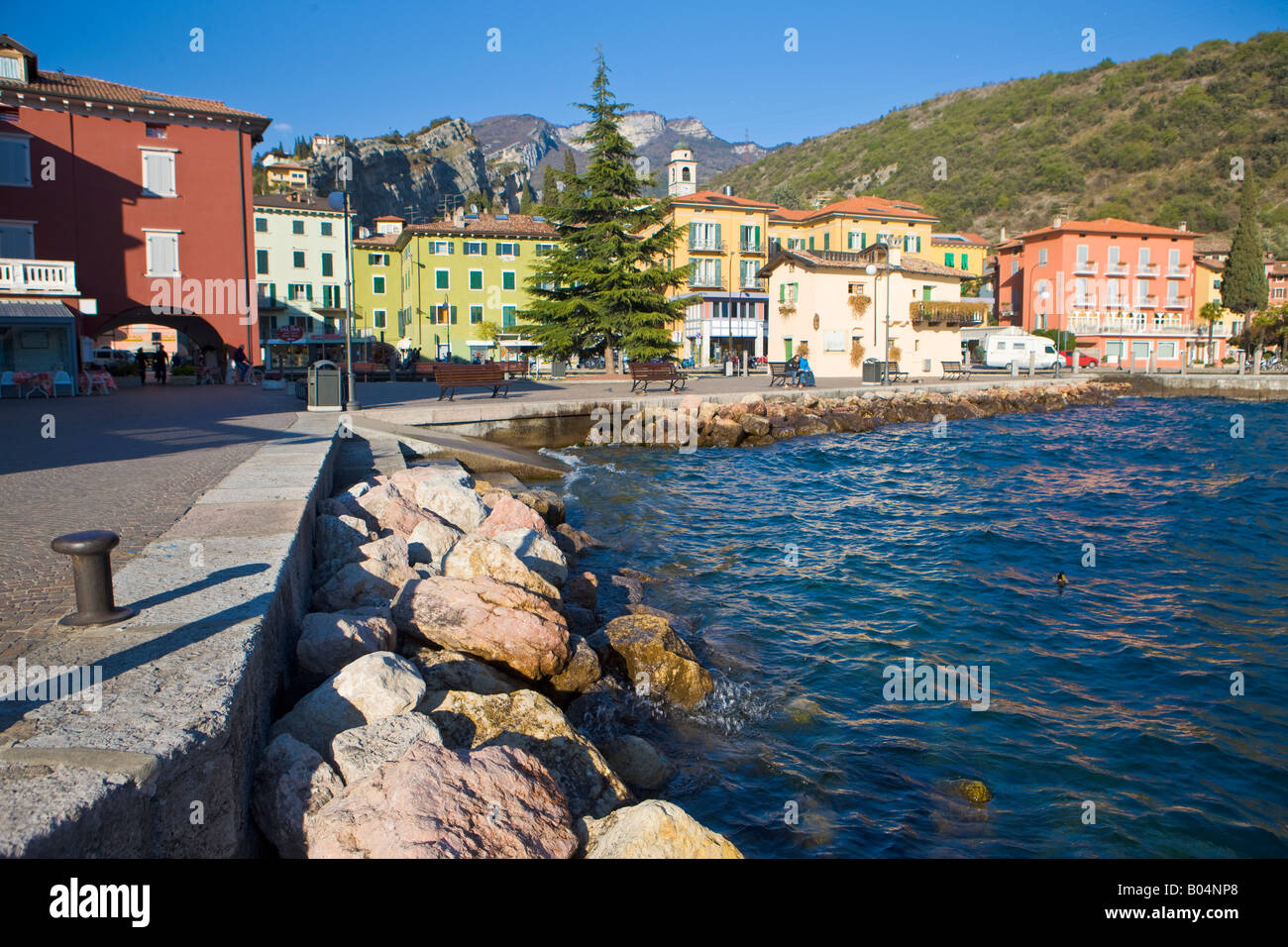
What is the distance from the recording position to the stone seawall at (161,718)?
252cm

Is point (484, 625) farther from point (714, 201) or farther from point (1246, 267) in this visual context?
point (1246, 267)

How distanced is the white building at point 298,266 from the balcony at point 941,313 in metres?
36.8

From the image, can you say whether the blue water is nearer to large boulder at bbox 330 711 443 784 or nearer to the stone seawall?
large boulder at bbox 330 711 443 784

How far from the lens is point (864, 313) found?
4347 centimetres

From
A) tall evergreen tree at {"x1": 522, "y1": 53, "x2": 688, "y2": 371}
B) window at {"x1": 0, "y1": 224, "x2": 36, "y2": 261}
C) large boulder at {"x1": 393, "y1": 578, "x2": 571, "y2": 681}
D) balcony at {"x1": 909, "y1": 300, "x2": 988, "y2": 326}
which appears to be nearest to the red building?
window at {"x1": 0, "y1": 224, "x2": 36, "y2": 261}

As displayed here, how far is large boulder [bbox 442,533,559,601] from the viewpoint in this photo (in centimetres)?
684

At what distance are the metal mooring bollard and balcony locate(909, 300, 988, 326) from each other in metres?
43.6

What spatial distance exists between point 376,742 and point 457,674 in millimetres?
1489

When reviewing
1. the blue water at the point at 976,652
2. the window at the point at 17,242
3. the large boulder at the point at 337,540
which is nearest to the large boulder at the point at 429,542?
the large boulder at the point at 337,540
